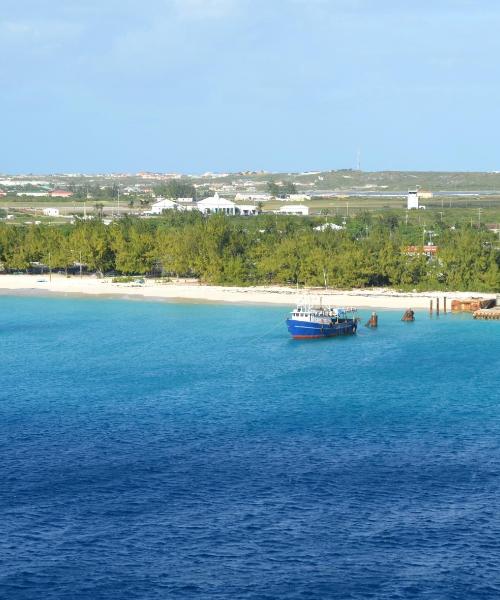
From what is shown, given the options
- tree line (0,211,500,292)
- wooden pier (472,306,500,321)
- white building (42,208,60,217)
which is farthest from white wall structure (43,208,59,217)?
wooden pier (472,306,500,321)

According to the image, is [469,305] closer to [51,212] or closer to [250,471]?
[250,471]

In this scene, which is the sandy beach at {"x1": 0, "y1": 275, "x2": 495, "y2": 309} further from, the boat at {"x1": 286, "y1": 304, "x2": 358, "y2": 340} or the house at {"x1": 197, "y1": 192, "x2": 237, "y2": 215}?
the house at {"x1": 197, "y1": 192, "x2": 237, "y2": 215}

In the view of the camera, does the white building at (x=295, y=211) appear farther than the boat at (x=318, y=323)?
Yes

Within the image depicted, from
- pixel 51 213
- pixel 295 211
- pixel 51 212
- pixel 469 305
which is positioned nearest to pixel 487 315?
pixel 469 305

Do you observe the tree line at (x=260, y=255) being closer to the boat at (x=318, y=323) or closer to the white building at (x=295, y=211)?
the boat at (x=318, y=323)

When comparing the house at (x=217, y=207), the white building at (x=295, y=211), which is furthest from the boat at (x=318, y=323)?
the house at (x=217, y=207)

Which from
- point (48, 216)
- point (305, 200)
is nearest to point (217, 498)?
point (48, 216)

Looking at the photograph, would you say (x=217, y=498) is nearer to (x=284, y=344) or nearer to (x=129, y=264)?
(x=284, y=344)
